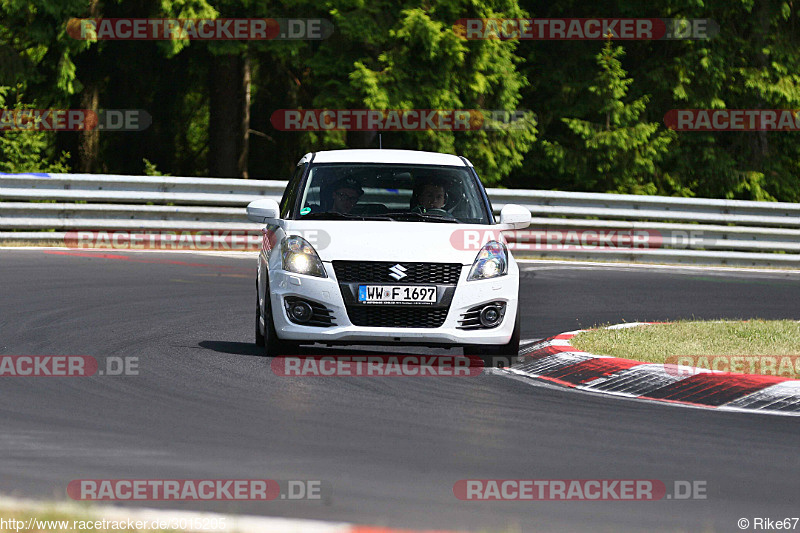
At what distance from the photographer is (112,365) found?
10.1m

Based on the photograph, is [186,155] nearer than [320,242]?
No

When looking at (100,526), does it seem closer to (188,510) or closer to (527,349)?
(188,510)

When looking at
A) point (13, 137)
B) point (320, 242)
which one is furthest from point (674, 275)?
point (13, 137)

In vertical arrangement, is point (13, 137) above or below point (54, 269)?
above

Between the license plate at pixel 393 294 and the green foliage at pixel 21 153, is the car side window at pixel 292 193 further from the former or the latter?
the green foliage at pixel 21 153

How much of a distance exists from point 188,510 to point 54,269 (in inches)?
467

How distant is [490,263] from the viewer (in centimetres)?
1059

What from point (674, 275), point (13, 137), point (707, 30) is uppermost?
point (707, 30)

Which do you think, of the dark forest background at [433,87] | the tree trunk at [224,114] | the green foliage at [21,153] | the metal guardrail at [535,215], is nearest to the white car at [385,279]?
the metal guardrail at [535,215]

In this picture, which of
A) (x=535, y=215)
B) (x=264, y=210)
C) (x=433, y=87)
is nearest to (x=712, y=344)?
(x=264, y=210)

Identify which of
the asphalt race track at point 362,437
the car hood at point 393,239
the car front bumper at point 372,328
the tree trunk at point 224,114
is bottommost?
the asphalt race track at point 362,437

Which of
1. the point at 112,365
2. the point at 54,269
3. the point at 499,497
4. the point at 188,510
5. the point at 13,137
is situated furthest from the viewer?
the point at 13,137

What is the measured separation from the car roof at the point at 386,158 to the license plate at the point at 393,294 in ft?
5.98

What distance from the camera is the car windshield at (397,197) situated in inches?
440
